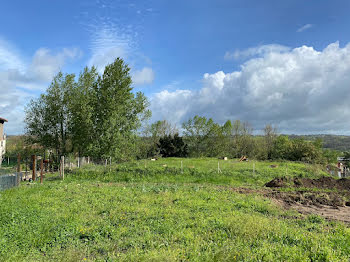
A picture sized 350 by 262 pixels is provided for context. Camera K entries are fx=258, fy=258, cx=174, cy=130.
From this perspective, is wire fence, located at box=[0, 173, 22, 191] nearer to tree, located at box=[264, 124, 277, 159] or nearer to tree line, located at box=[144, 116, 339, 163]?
tree line, located at box=[144, 116, 339, 163]

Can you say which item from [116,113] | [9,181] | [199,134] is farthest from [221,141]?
[9,181]

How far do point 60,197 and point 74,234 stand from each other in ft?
17.2

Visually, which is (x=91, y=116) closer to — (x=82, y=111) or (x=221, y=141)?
(x=82, y=111)

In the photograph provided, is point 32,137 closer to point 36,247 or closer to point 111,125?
point 111,125

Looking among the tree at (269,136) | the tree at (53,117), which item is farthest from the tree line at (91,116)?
the tree at (269,136)

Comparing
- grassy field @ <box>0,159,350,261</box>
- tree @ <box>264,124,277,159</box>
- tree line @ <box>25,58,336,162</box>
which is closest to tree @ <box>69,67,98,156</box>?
tree line @ <box>25,58,336,162</box>

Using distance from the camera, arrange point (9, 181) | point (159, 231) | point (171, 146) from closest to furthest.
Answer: point (159, 231) → point (9, 181) → point (171, 146)

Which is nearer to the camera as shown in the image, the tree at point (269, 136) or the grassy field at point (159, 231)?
the grassy field at point (159, 231)

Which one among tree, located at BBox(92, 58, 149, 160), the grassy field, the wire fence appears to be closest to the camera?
the grassy field

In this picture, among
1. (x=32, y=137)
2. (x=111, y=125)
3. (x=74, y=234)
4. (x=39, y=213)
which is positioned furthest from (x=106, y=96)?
(x=74, y=234)

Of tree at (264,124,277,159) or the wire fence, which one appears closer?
the wire fence

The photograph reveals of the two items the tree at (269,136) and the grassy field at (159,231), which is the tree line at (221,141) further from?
the grassy field at (159,231)

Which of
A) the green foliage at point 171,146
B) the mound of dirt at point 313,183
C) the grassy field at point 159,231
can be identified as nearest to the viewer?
the grassy field at point 159,231

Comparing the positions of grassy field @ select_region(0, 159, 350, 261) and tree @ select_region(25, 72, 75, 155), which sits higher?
tree @ select_region(25, 72, 75, 155)
